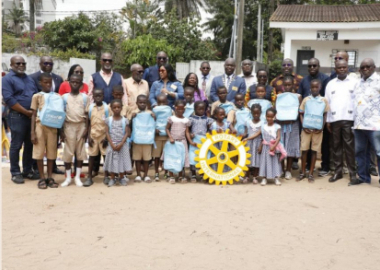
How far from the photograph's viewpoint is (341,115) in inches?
255

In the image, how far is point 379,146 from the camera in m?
6.14

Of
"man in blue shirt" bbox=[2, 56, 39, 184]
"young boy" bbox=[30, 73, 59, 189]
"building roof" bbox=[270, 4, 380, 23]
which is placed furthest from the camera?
"building roof" bbox=[270, 4, 380, 23]

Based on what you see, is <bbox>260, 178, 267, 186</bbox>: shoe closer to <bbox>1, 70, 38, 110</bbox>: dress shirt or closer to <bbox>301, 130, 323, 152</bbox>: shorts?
<bbox>301, 130, 323, 152</bbox>: shorts

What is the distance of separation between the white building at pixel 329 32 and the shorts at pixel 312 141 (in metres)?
11.2

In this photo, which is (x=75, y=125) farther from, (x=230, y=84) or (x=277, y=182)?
(x=277, y=182)

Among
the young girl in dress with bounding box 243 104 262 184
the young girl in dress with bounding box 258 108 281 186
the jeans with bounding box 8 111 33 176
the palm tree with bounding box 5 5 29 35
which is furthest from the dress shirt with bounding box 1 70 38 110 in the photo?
the palm tree with bounding box 5 5 29 35

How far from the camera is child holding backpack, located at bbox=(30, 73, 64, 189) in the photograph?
5.89 meters

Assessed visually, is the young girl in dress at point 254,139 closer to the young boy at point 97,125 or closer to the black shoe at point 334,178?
the black shoe at point 334,178

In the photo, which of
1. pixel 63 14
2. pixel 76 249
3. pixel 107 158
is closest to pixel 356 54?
pixel 107 158

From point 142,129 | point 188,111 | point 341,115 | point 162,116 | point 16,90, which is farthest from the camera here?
point 188,111

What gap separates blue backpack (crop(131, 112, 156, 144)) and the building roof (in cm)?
1209

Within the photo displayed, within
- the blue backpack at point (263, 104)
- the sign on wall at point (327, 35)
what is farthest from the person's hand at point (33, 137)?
the sign on wall at point (327, 35)

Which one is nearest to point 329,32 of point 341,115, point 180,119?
point 341,115

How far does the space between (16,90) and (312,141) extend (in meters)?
4.87
